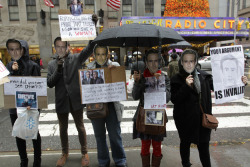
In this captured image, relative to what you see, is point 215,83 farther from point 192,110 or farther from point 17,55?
point 17,55

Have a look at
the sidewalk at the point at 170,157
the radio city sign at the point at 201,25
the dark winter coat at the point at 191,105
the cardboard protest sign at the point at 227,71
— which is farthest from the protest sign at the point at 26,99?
the radio city sign at the point at 201,25

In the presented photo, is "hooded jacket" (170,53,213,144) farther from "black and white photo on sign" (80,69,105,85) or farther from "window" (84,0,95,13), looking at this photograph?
"window" (84,0,95,13)

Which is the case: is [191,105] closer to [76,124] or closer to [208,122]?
[208,122]

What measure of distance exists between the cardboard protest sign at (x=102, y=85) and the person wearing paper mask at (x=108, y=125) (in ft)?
0.39

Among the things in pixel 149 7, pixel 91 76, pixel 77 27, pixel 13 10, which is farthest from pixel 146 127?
pixel 13 10

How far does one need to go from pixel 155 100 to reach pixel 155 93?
0.10 metres

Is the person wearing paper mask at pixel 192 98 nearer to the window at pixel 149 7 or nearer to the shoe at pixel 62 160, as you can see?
the shoe at pixel 62 160

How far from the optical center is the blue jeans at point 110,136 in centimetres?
283

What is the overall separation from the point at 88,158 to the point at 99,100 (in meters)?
1.17

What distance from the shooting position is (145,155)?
2.77 m

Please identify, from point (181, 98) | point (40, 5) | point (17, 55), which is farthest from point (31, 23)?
point (181, 98)

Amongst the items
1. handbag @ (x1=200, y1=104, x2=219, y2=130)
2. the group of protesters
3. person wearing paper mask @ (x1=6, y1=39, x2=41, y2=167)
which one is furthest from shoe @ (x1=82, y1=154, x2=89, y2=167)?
handbag @ (x1=200, y1=104, x2=219, y2=130)

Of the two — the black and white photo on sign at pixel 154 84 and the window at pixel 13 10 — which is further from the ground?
the window at pixel 13 10

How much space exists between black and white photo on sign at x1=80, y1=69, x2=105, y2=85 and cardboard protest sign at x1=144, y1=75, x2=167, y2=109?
638 millimetres
